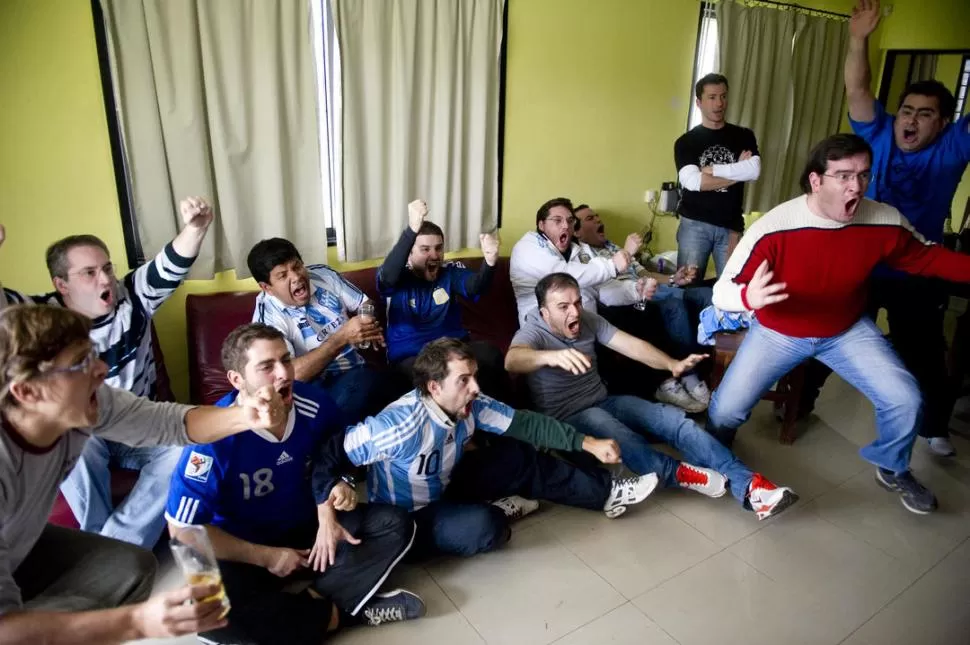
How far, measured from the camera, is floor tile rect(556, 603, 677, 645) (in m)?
1.91

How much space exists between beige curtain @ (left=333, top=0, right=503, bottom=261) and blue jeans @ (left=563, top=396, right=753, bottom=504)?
5.06ft

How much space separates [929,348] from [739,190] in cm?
148

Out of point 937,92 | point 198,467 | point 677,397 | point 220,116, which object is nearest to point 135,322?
point 198,467

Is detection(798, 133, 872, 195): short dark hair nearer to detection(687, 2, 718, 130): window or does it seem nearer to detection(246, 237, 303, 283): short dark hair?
detection(246, 237, 303, 283): short dark hair

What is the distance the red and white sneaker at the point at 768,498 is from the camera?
7.70ft

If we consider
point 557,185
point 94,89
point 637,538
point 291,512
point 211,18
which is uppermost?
point 211,18

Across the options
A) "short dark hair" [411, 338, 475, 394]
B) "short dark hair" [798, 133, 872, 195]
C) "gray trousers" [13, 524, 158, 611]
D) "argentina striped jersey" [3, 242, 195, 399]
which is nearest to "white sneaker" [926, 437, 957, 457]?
"short dark hair" [798, 133, 872, 195]

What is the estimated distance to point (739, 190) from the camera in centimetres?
397

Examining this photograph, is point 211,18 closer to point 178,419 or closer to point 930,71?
point 178,419

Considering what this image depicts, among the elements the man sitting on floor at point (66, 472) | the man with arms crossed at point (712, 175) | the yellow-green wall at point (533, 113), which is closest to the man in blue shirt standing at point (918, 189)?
the man with arms crossed at point (712, 175)

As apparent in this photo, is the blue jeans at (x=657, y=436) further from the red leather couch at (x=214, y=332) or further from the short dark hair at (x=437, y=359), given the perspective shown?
the short dark hair at (x=437, y=359)

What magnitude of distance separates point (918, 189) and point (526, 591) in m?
2.65

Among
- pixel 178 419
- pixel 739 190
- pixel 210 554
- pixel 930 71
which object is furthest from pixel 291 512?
pixel 930 71

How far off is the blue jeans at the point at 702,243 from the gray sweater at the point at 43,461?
10.8 ft
